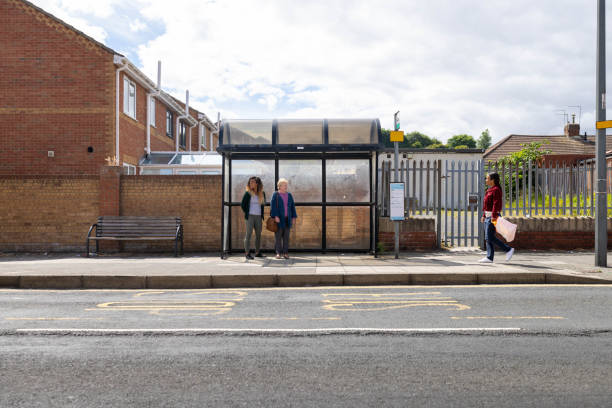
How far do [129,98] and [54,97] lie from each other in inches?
107

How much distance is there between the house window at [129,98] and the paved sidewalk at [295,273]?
1022 centimetres

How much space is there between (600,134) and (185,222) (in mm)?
8903

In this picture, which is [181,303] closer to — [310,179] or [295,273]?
[295,273]


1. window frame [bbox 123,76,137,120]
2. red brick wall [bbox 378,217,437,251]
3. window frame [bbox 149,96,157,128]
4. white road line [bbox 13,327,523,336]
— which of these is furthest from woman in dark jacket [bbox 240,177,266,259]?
window frame [bbox 149,96,157,128]

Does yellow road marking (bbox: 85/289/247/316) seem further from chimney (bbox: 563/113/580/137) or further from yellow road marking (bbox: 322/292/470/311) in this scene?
chimney (bbox: 563/113/580/137)

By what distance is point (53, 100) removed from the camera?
58.1ft

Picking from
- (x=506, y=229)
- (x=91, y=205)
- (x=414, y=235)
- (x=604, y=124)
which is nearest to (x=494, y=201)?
(x=506, y=229)

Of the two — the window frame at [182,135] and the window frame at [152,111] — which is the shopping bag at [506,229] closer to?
the window frame at [152,111]

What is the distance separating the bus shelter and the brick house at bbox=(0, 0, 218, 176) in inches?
323

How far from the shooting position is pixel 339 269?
8.65 metres

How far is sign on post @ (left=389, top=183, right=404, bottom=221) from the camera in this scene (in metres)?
10.2

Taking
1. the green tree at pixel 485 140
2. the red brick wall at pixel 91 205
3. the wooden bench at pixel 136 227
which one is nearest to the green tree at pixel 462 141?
the green tree at pixel 485 140

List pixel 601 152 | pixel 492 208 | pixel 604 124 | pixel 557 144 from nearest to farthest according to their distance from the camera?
1. pixel 604 124
2. pixel 601 152
3. pixel 492 208
4. pixel 557 144

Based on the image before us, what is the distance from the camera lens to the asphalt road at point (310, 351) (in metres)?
3.21
